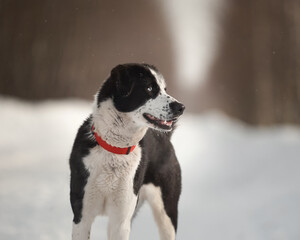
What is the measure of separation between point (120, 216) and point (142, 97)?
725 mm

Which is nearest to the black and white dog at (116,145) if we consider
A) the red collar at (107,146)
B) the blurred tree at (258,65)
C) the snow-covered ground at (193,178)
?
the red collar at (107,146)

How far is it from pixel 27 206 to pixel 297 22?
906 cm

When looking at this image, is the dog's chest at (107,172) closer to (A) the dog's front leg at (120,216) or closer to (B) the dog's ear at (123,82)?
(A) the dog's front leg at (120,216)

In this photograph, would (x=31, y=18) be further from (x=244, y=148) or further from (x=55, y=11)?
(x=244, y=148)

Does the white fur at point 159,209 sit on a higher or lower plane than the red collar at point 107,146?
lower

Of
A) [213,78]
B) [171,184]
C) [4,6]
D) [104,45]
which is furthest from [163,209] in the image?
[213,78]

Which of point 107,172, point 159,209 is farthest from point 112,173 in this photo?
point 159,209

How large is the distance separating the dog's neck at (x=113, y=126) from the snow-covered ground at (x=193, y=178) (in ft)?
4.79

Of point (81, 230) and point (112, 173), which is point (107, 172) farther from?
point (81, 230)

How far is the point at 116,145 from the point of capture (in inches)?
102

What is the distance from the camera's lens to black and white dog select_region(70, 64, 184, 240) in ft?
8.23

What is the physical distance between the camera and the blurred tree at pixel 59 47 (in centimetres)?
1107

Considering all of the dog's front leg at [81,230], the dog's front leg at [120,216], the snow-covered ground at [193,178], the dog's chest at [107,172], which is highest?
the dog's chest at [107,172]

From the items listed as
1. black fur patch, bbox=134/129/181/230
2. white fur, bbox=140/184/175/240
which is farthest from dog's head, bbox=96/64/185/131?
white fur, bbox=140/184/175/240
